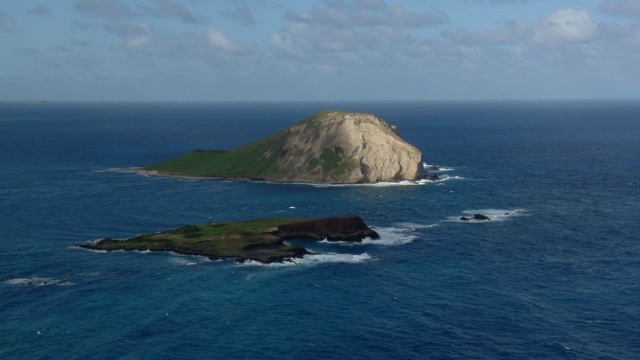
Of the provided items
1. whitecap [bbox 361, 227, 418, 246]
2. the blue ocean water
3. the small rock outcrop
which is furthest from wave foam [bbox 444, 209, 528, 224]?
the small rock outcrop

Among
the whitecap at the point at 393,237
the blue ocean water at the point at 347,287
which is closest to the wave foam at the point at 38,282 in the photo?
the blue ocean water at the point at 347,287

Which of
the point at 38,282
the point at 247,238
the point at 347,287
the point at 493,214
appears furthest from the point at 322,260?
the point at 493,214

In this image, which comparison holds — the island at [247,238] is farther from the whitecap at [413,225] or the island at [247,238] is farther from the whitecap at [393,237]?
the whitecap at [413,225]

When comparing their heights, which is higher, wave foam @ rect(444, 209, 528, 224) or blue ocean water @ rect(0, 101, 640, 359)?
wave foam @ rect(444, 209, 528, 224)

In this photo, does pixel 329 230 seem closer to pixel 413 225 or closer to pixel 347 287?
pixel 413 225

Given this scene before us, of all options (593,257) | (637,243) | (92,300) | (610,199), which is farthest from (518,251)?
(92,300)

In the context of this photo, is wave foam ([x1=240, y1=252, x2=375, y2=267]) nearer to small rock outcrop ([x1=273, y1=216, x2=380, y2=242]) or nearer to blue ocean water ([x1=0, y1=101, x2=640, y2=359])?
blue ocean water ([x1=0, y1=101, x2=640, y2=359])
